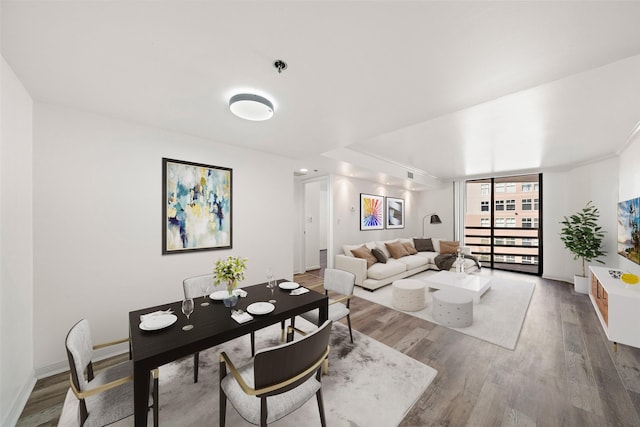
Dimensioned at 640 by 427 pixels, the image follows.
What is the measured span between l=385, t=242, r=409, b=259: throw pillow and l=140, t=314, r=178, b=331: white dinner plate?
478 cm

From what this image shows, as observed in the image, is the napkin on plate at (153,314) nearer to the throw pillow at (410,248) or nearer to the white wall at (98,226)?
the white wall at (98,226)

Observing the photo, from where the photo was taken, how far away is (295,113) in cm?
235

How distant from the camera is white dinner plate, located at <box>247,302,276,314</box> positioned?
1.77 meters

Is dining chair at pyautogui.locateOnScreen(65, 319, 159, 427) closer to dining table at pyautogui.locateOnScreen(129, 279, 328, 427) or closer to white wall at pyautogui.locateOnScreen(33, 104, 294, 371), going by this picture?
dining table at pyautogui.locateOnScreen(129, 279, 328, 427)

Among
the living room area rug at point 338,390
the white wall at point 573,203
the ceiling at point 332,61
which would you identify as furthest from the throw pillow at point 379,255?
the white wall at point 573,203

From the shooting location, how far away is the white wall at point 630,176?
3.13 metres

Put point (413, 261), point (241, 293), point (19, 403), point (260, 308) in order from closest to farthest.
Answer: point (19, 403) < point (260, 308) < point (241, 293) < point (413, 261)

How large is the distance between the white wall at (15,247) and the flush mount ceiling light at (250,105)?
1.48m

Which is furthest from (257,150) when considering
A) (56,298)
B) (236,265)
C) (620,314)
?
(620,314)

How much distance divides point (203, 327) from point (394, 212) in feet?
20.4

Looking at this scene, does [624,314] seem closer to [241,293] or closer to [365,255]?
[365,255]

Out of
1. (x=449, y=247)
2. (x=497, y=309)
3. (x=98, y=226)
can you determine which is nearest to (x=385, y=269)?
(x=497, y=309)

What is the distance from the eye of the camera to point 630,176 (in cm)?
342

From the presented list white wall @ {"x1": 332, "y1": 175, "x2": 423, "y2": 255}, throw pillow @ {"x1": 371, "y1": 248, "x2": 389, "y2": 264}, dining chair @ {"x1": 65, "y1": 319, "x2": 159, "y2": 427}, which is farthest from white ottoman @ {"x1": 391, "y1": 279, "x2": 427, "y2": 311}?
dining chair @ {"x1": 65, "y1": 319, "x2": 159, "y2": 427}
